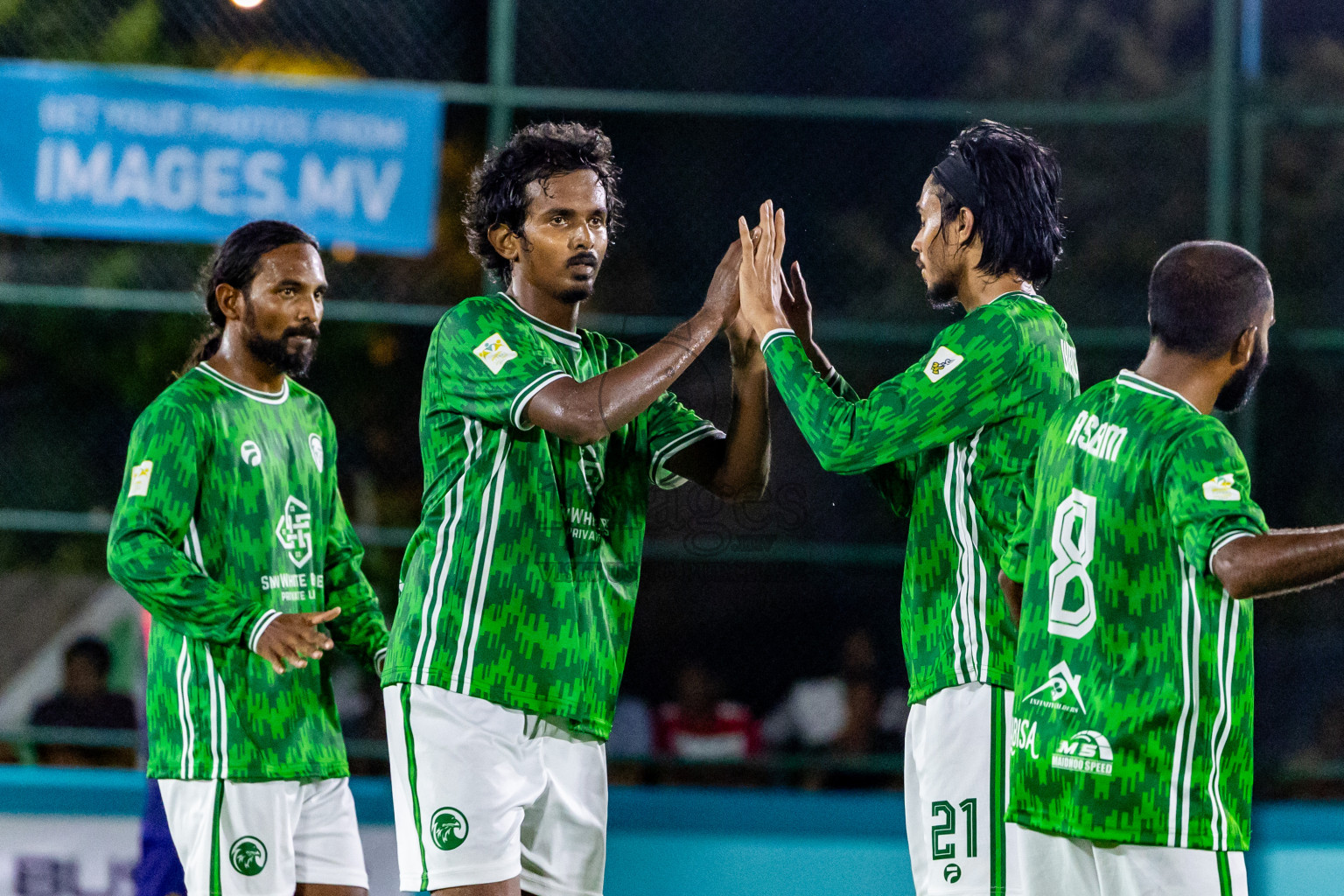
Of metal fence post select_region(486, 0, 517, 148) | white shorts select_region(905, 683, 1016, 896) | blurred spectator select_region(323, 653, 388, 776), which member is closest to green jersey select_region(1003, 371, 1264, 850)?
white shorts select_region(905, 683, 1016, 896)

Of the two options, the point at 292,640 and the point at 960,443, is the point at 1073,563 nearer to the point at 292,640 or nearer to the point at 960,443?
Answer: the point at 960,443

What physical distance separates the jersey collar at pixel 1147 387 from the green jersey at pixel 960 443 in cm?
34

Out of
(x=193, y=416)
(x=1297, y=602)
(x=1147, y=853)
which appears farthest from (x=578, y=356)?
(x=1297, y=602)

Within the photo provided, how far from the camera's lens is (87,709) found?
244 inches

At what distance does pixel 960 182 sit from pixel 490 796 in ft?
5.05

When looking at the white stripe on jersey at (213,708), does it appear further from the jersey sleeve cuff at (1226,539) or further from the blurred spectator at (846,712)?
the blurred spectator at (846,712)

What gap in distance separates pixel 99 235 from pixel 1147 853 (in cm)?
529

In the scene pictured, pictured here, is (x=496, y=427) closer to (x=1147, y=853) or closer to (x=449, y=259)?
(x=1147, y=853)

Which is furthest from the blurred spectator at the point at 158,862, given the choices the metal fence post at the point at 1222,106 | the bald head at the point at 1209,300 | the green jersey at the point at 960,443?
the metal fence post at the point at 1222,106

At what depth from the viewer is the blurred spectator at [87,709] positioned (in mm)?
6027

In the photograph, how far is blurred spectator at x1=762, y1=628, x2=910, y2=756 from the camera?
598 cm

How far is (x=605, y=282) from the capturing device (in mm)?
6105

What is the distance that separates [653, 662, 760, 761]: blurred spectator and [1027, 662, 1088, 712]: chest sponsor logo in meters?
3.42

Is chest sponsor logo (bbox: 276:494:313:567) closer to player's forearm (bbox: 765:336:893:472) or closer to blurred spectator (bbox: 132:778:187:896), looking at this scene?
blurred spectator (bbox: 132:778:187:896)
